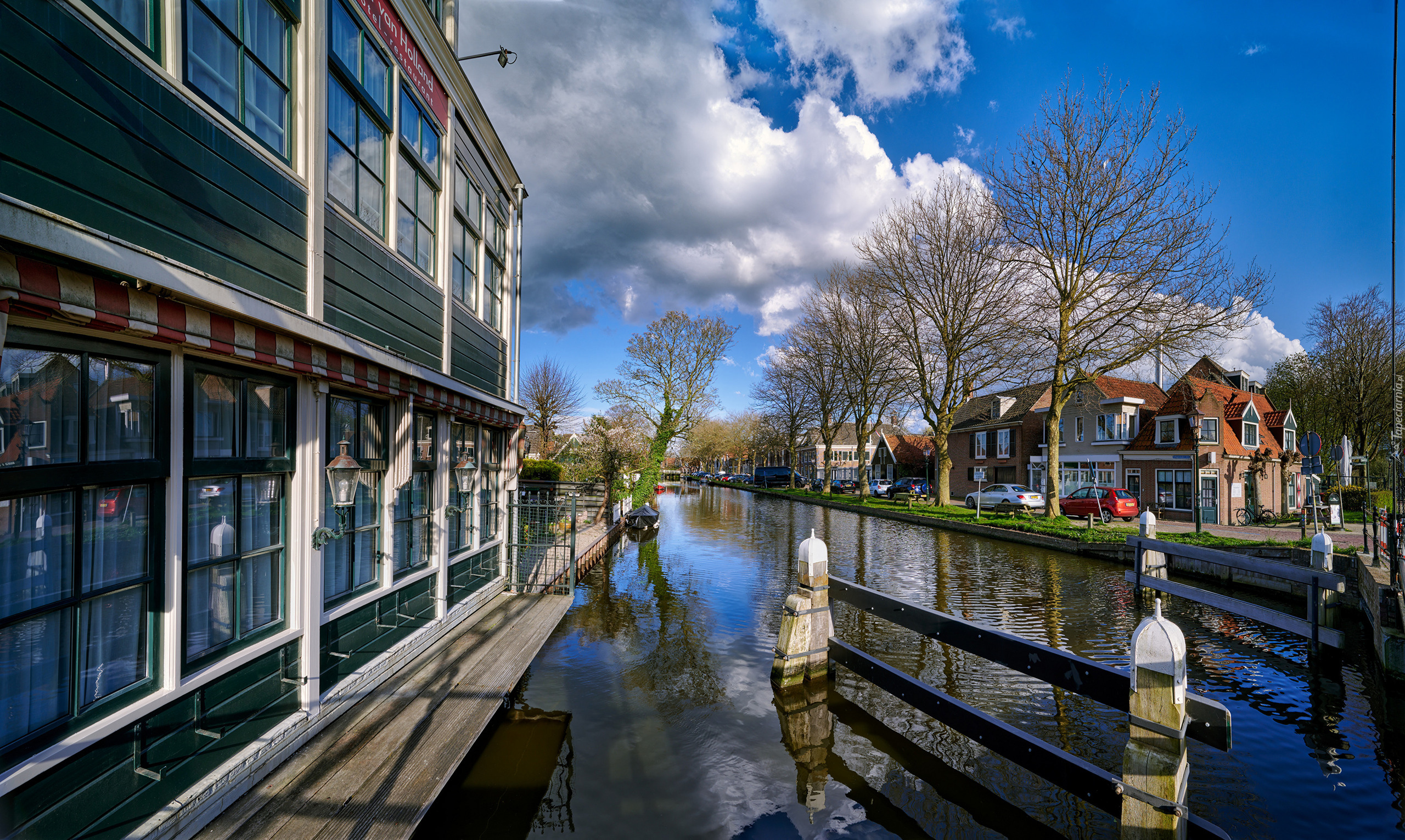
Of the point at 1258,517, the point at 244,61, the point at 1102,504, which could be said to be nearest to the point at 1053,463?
the point at 1102,504

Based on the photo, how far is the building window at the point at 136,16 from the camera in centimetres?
283

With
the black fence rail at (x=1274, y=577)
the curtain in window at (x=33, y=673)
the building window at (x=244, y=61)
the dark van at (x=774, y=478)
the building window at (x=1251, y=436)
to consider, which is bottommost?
the dark van at (x=774, y=478)

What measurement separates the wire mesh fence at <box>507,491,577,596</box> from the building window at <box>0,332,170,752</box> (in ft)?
20.4

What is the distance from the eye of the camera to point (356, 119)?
17.4 ft

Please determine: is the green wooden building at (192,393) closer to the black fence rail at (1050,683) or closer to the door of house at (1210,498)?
the black fence rail at (1050,683)

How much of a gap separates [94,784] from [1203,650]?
1151 cm

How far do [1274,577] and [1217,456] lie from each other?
2143 centimetres

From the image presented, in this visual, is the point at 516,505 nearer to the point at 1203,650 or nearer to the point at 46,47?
the point at 46,47

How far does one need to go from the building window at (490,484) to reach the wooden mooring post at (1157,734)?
737 centimetres

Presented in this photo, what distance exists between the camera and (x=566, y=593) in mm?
9242

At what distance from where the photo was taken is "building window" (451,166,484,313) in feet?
25.8

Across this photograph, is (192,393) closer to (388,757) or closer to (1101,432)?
(388,757)

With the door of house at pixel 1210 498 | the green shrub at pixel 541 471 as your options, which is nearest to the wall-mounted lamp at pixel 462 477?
the green shrub at pixel 541 471

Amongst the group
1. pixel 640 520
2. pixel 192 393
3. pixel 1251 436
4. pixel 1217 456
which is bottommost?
pixel 640 520
